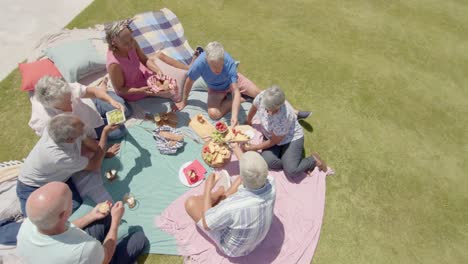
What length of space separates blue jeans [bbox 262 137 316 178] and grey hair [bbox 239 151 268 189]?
1.76 meters

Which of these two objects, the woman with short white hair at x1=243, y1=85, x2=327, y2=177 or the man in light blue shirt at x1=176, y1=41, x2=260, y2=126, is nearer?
the woman with short white hair at x1=243, y1=85, x2=327, y2=177

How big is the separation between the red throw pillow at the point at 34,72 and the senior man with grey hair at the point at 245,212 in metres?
4.24

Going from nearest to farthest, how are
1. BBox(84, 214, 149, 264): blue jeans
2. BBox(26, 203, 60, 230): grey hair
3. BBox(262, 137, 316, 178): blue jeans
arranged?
BBox(26, 203, 60, 230): grey hair < BBox(84, 214, 149, 264): blue jeans < BBox(262, 137, 316, 178): blue jeans

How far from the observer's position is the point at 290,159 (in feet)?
17.2

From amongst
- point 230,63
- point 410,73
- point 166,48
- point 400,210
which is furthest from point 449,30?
point 166,48

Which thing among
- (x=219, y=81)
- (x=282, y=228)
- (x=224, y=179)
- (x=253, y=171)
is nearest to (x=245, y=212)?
(x=253, y=171)

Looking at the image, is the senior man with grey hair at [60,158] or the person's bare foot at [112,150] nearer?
the senior man with grey hair at [60,158]

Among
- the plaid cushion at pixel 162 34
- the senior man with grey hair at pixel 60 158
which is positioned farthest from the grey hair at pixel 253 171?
the plaid cushion at pixel 162 34

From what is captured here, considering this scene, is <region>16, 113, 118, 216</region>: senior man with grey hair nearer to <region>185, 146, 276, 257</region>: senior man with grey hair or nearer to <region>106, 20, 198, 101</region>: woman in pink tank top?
<region>106, 20, 198, 101</region>: woman in pink tank top

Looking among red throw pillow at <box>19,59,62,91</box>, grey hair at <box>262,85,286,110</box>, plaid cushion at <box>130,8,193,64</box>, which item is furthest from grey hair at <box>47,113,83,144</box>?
plaid cushion at <box>130,8,193,64</box>

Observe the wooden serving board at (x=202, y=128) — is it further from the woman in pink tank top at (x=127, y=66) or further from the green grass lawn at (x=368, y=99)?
the green grass lawn at (x=368, y=99)

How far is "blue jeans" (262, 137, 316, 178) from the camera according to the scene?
5227 millimetres

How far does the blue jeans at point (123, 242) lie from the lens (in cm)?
403

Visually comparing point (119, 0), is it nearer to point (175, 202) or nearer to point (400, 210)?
point (175, 202)
